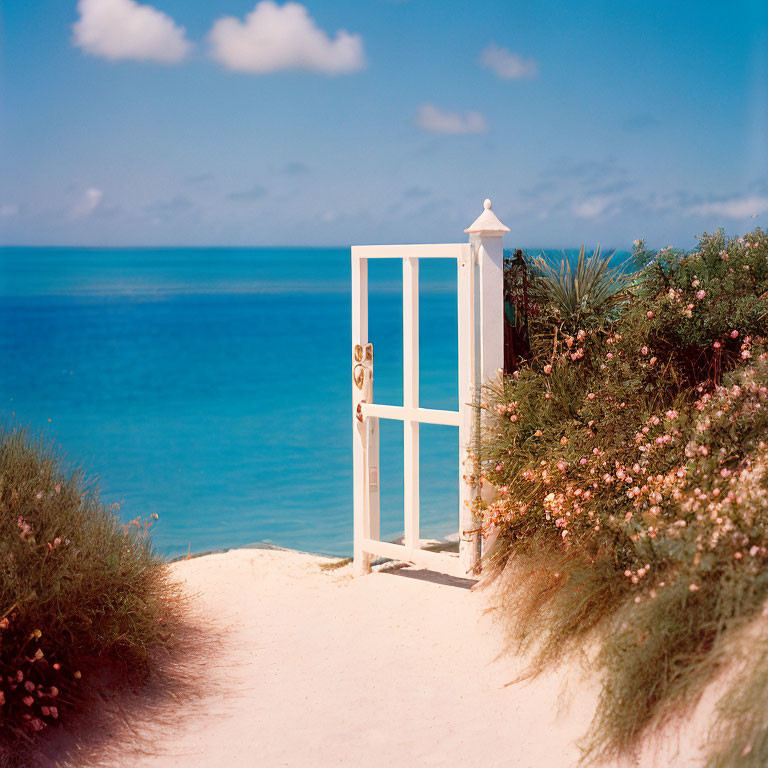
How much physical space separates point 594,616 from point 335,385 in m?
16.7

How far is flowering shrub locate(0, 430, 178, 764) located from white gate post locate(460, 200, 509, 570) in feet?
5.78

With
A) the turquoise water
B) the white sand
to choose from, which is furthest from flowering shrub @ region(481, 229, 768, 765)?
the turquoise water

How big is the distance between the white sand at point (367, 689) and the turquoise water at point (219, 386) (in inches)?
34.8

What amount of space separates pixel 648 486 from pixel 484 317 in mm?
1545

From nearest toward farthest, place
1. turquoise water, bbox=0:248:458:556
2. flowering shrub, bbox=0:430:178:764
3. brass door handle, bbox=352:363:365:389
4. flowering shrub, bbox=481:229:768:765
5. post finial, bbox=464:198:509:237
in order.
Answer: flowering shrub, bbox=481:229:768:765, flowering shrub, bbox=0:430:178:764, post finial, bbox=464:198:509:237, brass door handle, bbox=352:363:365:389, turquoise water, bbox=0:248:458:556

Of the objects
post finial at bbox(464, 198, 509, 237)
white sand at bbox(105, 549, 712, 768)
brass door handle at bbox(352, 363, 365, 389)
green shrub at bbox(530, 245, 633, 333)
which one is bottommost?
white sand at bbox(105, 549, 712, 768)

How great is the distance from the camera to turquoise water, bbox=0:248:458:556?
12.7 metres

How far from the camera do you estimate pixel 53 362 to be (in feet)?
82.1

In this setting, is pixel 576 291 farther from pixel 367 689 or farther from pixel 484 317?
pixel 367 689

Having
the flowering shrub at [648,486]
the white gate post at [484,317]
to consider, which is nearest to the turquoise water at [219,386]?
the white gate post at [484,317]

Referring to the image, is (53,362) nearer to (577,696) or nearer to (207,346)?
(207,346)

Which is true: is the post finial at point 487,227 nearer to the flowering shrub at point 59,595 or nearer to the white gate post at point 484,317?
the white gate post at point 484,317

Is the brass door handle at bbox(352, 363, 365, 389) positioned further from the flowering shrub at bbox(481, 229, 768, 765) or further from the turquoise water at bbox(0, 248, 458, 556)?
the turquoise water at bbox(0, 248, 458, 556)

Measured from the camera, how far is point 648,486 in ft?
11.8
